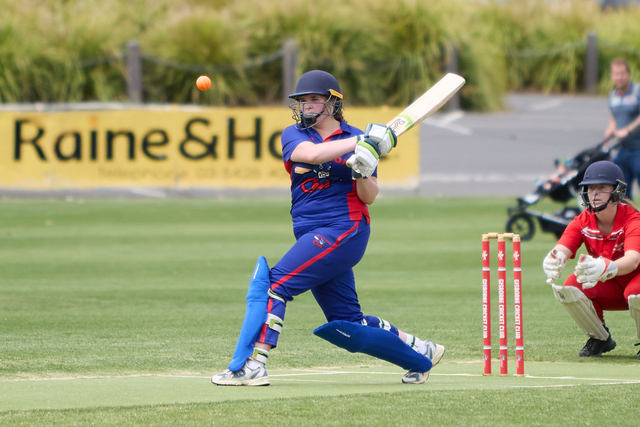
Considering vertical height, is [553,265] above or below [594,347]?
above

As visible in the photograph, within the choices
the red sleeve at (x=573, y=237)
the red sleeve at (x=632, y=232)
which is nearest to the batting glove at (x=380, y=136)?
the red sleeve at (x=573, y=237)

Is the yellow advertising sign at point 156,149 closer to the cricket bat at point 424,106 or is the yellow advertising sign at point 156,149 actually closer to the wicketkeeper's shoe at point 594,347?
the wicketkeeper's shoe at point 594,347

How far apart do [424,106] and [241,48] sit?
67.1 ft

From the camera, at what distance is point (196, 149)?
19422 millimetres

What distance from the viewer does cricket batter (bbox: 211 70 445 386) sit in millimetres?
5223

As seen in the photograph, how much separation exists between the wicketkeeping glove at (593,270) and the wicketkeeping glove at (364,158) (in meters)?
1.71

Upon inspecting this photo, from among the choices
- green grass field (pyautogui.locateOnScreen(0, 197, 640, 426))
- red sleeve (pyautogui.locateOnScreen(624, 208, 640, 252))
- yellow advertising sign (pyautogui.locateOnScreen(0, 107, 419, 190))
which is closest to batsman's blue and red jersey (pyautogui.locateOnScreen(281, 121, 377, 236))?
green grass field (pyautogui.locateOnScreen(0, 197, 640, 426))

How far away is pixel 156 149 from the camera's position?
19.4 metres

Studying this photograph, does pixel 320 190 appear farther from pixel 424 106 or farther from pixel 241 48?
pixel 241 48

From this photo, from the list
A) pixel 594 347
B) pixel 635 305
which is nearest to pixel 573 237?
pixel 635 305

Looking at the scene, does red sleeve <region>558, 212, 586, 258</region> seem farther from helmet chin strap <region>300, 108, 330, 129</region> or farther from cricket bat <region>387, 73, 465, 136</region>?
helmet chin strap <region>300, 108, 330, 129</region>

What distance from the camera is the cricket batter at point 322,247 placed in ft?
17.1

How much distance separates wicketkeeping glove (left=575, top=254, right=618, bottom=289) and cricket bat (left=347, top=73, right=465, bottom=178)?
4.21 feet

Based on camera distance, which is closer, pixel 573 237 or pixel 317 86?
pixel 317 86
